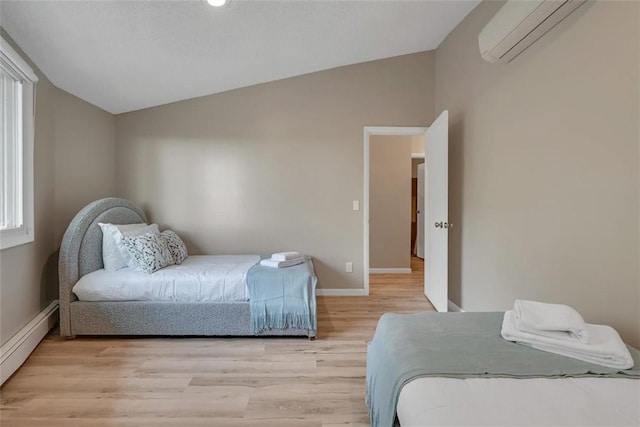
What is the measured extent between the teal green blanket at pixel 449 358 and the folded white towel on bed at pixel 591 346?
25 mm

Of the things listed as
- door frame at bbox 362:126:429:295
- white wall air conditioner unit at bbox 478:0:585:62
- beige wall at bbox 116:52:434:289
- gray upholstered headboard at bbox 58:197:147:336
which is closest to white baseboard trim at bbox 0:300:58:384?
gray upholstered headboard at bbox 58:197:147:336

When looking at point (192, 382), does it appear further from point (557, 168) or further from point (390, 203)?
point (390, 203)

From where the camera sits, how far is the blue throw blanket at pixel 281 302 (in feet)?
7.93

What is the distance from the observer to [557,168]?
173 centimetres

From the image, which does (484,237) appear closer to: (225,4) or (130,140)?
(225,4)

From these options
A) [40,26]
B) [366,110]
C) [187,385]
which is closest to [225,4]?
[40,26]

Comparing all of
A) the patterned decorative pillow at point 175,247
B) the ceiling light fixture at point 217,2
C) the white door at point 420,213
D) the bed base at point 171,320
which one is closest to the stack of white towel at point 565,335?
the bed base at point 171,320

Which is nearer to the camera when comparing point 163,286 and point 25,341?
point 25,341

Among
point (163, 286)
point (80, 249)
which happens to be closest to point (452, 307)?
point (163, 286)

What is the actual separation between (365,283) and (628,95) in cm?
274

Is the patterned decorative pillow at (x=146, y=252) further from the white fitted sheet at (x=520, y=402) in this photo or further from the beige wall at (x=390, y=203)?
the beige wall at (x=390, y=203)

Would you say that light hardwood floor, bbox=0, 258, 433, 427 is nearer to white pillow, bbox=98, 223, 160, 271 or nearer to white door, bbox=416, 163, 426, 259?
white pillow, bbox=98, 223, 160, 271

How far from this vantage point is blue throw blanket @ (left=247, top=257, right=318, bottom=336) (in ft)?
7.93

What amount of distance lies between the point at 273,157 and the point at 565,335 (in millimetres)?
2987
